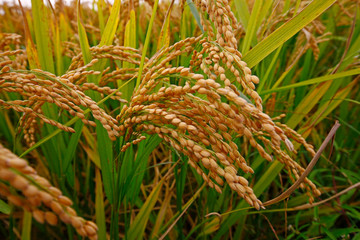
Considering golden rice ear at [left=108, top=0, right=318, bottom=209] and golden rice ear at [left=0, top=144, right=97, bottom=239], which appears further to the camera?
golden rice ear at [left=108, top=0, right=318, bottom=209]

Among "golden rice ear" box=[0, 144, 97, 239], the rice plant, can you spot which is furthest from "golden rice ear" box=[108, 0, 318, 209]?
"golden rice ear" box=[0, 144, 97, 239]

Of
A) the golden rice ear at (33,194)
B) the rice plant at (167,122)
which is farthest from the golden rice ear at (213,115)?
the golden rice ear at (33,194)

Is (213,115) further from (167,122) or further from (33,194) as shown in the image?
(33,194)

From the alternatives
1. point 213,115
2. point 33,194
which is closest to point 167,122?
point 213,115

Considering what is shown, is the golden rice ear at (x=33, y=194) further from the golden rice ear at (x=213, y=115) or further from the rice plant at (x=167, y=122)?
the golden rice ear at (x=213, y=115)

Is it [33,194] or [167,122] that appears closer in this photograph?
[33,194]

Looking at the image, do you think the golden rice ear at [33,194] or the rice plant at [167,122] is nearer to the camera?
the golden rice ear at [33,194]

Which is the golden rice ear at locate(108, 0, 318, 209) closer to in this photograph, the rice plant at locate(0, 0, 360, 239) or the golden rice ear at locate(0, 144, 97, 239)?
the rice plant at locate(0, 0, 360, 239)

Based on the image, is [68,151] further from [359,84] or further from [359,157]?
[359,84]
